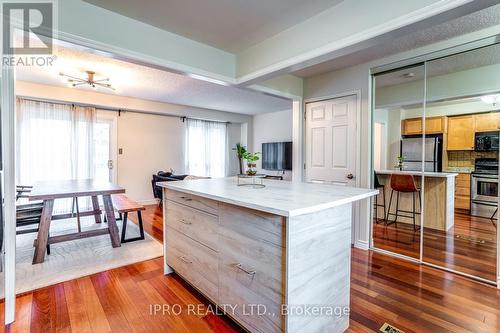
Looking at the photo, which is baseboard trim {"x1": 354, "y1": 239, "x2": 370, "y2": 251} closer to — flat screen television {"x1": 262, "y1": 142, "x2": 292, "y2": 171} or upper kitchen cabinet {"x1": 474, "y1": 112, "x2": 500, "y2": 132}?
upper kitchen cabinet {"x1": 474, "y1": 112, "x2": 500, "y2": 132}

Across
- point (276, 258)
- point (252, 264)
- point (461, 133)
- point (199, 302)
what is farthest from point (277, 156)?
point (276, 258)

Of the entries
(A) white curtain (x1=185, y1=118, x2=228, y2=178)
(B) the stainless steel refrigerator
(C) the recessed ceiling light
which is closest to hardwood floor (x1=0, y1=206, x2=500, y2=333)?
(B) the stainless steel refrigerator

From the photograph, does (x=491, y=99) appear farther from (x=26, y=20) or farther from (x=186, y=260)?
(x=26, y=20)

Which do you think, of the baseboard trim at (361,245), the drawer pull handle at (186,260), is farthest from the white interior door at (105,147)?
the baseboard trim at (361,245)

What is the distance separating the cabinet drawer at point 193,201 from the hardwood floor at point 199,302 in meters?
0.78

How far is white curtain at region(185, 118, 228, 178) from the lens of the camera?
6.52m

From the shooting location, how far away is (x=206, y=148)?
682 centimetres

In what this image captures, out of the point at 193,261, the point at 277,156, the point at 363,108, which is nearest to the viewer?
the point at 193,261

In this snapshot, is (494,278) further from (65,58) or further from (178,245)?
(65,58)

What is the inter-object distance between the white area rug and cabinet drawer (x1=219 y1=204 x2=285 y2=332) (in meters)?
1.63

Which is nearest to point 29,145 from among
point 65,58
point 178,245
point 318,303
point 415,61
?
point 65,58

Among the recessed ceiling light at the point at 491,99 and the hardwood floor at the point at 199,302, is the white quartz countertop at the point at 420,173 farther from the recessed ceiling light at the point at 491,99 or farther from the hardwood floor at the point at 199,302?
the hardwood floor at the point at 199,302

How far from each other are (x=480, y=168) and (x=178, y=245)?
3.05 m

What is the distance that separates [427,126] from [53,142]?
605cm
